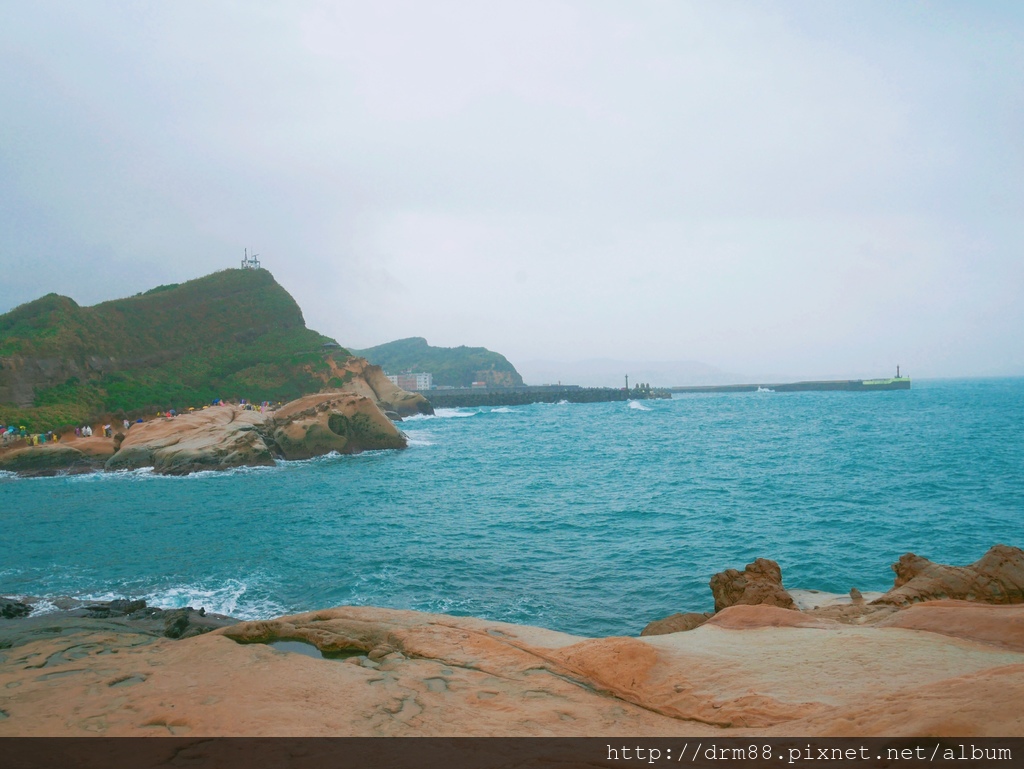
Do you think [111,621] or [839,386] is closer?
[111,621]

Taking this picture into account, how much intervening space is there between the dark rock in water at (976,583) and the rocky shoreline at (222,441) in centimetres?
3538

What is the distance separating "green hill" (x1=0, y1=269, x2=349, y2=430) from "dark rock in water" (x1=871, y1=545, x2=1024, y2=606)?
56534mm

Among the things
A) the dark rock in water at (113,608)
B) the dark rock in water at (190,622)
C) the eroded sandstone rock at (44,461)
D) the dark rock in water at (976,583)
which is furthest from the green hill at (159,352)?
the dark rock in water at (976,583)

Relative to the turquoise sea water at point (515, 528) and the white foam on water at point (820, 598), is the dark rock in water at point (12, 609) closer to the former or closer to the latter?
the turquoise sea water at point (515, 528)

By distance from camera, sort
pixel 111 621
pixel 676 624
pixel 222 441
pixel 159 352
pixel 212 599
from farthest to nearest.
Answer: pixel 159 352
pixel 222 441
pixel 212 599
pixel 676 624
pixel 111 621

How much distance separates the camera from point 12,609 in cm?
1186

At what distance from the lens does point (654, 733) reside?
220 inches

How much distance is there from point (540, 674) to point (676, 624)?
4719 mm

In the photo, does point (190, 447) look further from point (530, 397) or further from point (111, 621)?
point (530, 397)

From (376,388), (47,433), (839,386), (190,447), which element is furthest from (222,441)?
(839,386)

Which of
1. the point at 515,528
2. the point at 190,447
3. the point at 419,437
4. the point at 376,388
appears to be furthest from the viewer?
the point at 376,388

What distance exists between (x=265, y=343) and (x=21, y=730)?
254 feet
